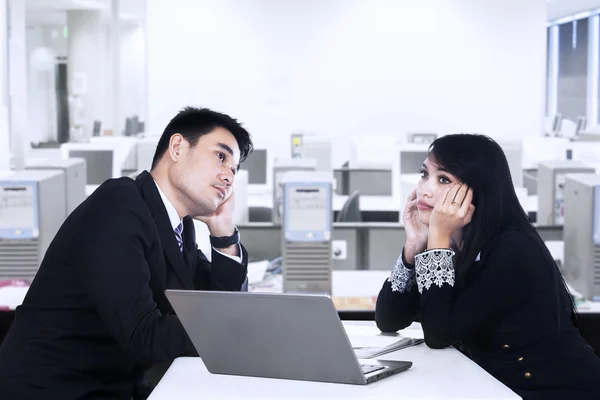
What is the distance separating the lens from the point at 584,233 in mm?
3492

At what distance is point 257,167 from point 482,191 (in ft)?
16.6

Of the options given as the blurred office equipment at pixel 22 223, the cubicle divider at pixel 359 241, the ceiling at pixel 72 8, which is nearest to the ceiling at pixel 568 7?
the ceiling at pixel 72 8

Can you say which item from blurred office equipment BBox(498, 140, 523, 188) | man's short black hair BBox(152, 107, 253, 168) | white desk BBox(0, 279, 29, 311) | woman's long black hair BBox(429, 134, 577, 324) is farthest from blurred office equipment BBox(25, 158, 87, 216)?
blurred office equipment BBox(498, 140, 523, 188)

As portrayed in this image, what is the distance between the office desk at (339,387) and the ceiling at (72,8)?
12.2m

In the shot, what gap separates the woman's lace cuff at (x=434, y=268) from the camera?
2088mm

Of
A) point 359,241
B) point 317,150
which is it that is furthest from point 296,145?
point 359,241

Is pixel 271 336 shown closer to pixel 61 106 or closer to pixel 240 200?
pixel 240 200

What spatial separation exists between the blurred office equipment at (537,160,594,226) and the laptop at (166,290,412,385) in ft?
9.43

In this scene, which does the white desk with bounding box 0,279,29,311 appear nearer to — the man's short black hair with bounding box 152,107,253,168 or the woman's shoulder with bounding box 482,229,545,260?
the man's short black hair with bounding box 152,107,253,168

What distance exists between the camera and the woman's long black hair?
7.17ft

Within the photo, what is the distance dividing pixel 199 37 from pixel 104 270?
8452mm

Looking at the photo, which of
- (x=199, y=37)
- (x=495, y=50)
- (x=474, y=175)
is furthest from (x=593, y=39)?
(x=474, y=175)

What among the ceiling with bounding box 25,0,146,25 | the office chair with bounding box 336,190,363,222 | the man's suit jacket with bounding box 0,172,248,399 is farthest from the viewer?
the ceiling with bounding box 25,0,146,25

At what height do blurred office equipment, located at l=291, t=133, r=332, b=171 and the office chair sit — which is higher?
blurred office equipment, located at l=291, t=133, r=332, b=171
